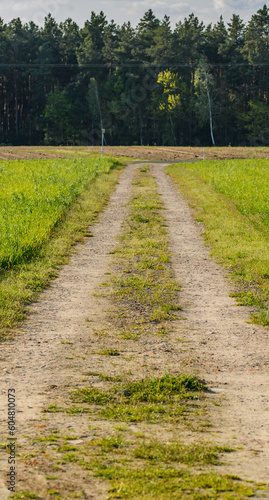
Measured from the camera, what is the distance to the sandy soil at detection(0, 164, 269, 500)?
4.19 metres

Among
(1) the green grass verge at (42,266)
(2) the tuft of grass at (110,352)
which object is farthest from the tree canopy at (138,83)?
(2) the tuft of grass at (110,352)

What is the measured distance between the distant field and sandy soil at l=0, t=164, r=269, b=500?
123cm

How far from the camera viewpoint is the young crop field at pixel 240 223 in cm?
955

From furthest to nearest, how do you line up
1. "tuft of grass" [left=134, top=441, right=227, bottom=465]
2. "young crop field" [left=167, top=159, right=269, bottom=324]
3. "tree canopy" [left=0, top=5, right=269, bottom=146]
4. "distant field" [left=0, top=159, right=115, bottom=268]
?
"tree canopy" [left=0, top=5, right=269, bottom=146]
"distant field" [left=0, top=159, right=115, bottom=268]
"young crop field" [left=167, top=159, right=269, bottom=324]
"tuft of grass" [left=134, top=441, right=227, bottom=465]

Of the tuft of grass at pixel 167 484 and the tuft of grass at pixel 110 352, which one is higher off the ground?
the tuft of grass at pixel 167 484

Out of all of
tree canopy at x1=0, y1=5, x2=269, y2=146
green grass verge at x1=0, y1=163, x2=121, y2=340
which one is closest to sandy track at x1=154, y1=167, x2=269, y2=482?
green grass verge at x1=0, y1=163, x2=121, y2=340

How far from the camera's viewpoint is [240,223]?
50.8ft

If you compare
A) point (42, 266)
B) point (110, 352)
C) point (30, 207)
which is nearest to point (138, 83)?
point (30, 207)

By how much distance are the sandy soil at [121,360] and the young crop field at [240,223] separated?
0.42 m

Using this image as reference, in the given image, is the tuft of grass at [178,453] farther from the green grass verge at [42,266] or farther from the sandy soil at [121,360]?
the green grass verge at [42,266]

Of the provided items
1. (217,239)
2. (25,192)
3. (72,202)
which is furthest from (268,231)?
(25,192)

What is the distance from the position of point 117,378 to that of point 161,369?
56cm

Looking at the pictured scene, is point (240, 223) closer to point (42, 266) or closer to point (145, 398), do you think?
point (42, 266)

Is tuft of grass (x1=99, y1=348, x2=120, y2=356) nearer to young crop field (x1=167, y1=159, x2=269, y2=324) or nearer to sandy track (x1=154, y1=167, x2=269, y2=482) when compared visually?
sandy track (x1=154, y1=167, x2=269, y2=482)
